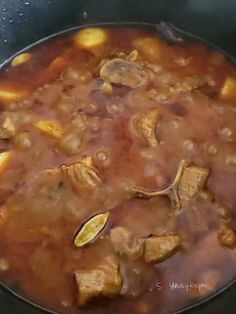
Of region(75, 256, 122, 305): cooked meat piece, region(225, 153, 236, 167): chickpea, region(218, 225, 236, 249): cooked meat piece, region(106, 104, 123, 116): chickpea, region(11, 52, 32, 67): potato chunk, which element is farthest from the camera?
region(11, 52, 32, 67): potato chunk

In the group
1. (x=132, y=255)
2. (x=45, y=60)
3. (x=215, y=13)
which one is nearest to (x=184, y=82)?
(x=215, y=13)

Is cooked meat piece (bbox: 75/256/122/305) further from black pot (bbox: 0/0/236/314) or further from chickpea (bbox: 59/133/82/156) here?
black pot (bbox: 0/0/236/314)

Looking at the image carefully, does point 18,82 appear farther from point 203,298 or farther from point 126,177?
point 203,298

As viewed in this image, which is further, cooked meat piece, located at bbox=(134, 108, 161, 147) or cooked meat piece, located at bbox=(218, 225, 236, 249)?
cooked meat piece, located at bbox=(134, 108, 161, 147)

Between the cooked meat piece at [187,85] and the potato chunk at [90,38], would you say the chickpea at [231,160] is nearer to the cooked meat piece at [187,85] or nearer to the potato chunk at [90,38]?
the cooked meat piece at [187,85]

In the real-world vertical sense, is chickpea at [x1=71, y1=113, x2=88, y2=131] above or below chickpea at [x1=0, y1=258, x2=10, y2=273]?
above

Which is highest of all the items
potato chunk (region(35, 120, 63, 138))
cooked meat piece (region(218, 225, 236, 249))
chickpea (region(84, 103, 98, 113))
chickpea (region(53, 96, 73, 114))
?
chickpea (region(53, 96, 73, 114))

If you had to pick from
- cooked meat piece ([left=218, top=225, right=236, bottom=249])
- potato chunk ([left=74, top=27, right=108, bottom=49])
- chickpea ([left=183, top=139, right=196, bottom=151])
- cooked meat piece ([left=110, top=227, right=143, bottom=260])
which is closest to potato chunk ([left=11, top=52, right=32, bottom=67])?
potato chunk ([left=74, top=27, right=108, bottom=49])
